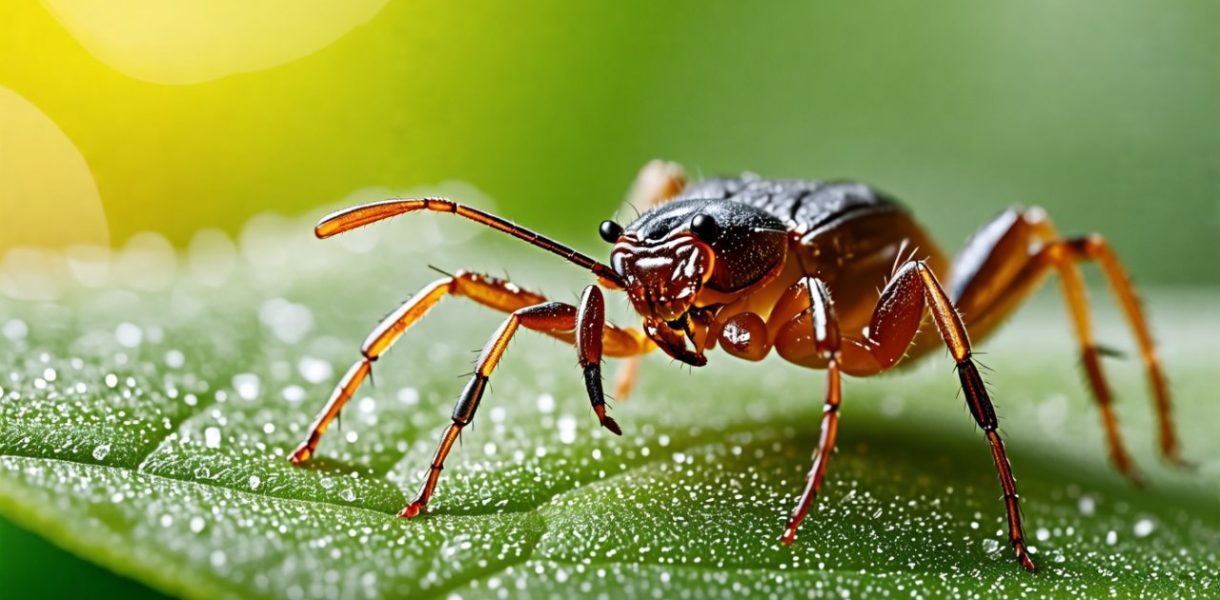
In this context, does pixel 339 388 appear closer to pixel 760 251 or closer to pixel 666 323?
pixel 666 323

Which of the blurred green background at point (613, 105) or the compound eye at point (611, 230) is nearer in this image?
the compound eye at point (611, 230)

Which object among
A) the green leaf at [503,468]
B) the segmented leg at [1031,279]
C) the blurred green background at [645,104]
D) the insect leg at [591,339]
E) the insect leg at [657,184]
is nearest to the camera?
the green leaf at [503,468]

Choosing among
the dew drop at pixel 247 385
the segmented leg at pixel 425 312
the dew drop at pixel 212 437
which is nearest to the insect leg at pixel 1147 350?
the segmented leg at pixel 425 312

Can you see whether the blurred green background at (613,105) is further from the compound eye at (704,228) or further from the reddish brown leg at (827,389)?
the reddish brown leg at (827,389)

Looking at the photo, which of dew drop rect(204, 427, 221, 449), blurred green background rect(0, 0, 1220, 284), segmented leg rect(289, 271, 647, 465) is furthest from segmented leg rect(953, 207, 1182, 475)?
dew drop rect(204, 427, 221, 449)

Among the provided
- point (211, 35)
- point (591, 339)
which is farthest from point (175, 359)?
point (211, 35)

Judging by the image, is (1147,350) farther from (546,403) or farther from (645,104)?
(645,104)

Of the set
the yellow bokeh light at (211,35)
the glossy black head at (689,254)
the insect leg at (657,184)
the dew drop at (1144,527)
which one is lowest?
the dew drop at (1144,527)

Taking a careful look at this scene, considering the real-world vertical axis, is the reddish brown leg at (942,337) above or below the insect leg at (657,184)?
below

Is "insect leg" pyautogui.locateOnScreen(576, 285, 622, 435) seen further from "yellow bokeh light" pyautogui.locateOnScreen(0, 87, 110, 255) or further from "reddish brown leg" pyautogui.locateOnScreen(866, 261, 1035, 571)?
"yellow bokeh light" pyautogui.locateOnScreen(0, 87, 110, 255)
